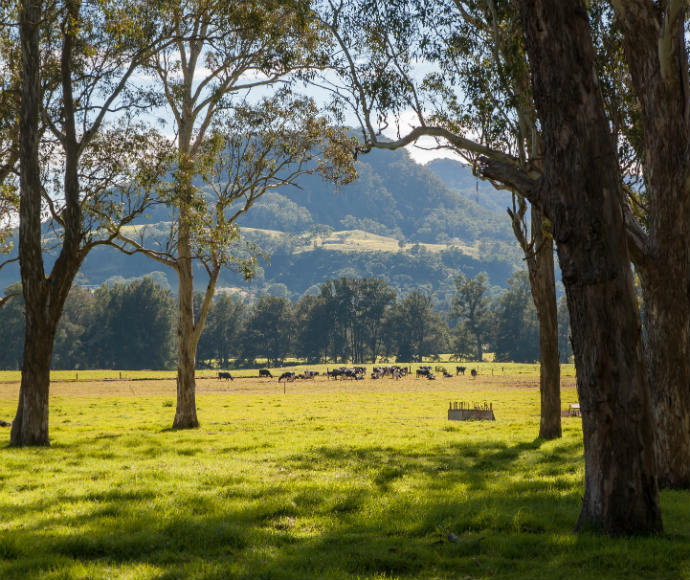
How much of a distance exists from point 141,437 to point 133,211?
6132 mm

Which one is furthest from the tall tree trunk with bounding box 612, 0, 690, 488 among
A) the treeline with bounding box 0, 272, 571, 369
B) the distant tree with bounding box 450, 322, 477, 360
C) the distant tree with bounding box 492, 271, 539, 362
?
the distant tree with bounding box 450, 322, 477, 360

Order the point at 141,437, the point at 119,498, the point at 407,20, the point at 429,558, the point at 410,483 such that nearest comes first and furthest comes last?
the point at 429,558 < the point at 119,498 < the point at 410,483 < the point at 407,20 < the point at 141,437

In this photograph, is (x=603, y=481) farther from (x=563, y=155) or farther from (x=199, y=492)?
(x=199, y=492)

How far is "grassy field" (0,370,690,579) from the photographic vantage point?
6273 millimetres

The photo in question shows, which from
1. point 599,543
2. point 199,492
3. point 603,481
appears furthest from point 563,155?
point 199,492

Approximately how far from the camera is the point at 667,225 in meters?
9.51

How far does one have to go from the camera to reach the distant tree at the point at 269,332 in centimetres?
12369

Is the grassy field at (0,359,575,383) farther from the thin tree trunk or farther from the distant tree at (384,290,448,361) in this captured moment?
the thin tree trunk

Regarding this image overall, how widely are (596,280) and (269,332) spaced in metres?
120

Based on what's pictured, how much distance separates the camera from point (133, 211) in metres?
19.1

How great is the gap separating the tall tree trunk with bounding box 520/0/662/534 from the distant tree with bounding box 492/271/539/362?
126 metres

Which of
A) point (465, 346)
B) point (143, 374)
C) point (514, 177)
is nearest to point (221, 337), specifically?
point (143, 374)

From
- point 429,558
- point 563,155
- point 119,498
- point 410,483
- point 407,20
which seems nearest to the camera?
point 429,558

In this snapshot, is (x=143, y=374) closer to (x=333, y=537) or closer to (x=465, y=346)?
(x=465, y=346)
